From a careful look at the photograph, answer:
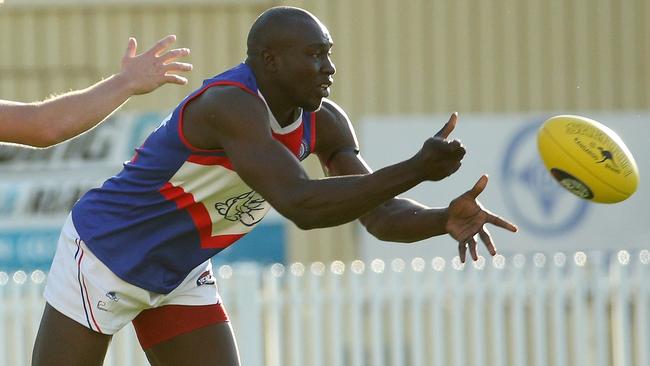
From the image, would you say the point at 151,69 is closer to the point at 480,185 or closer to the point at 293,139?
the point at 293,139

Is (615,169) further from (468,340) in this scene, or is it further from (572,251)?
(572,251)

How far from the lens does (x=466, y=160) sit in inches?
424

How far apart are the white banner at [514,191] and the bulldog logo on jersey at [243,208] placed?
6.20 metres

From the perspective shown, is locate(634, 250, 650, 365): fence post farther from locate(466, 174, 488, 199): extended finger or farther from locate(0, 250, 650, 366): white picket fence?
locate(466, 174, 488, 199): extended finger

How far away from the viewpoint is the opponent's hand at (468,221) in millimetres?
4184

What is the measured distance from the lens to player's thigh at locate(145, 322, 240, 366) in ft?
15.3

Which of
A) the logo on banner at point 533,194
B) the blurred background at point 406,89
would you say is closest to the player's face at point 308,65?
the blurred background at point 406,89

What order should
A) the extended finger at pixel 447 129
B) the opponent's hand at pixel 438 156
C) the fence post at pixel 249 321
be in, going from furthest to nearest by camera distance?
1. the fence post at pixel 249 321
2. the extended finger at pixel 447 129
3. the opponent's hand at pixel 438 156

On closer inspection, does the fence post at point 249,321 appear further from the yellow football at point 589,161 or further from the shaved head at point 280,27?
the shaved head at point 280,27

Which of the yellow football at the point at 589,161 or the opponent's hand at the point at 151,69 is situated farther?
the yellow football at the point at 589,161

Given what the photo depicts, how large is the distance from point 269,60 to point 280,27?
0.40 feet

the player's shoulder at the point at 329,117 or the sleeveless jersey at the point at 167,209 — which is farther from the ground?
the player's shoulder at the point at 329,117

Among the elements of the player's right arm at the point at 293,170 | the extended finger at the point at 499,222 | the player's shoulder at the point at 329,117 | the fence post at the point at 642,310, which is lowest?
the fence post at the point at 642,310

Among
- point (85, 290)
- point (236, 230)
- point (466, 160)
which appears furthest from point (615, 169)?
point (466, 160)
